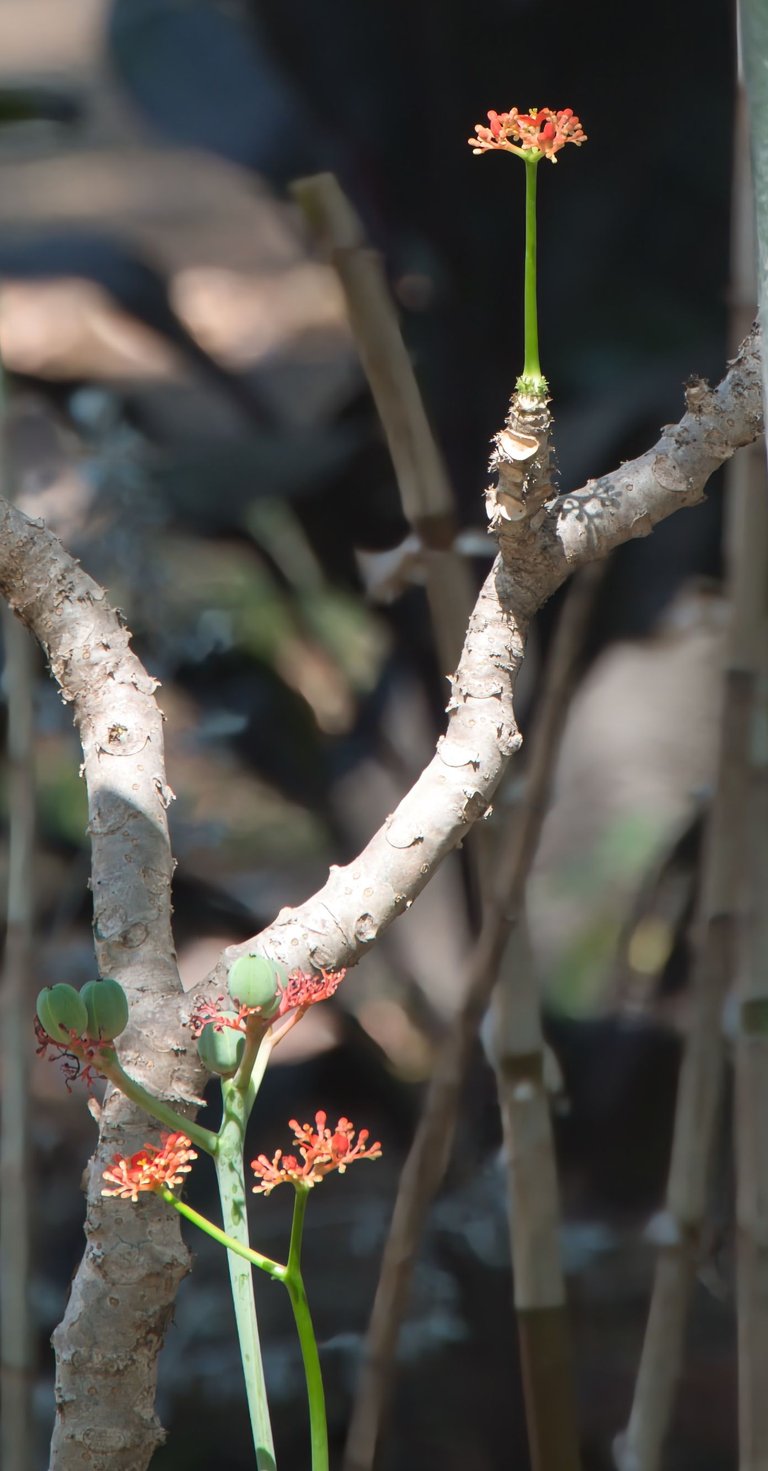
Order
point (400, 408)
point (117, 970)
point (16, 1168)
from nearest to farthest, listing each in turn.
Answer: point (117, 970) < point (400, 408) < point (16, 1168)

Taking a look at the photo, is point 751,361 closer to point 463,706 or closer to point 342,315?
point 463,706

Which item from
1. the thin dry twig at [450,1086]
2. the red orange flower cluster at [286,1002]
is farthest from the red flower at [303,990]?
the thin dry twig at [450,1086]

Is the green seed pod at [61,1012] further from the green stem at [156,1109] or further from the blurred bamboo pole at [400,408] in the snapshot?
the blurred bamboo pole at [400,408]

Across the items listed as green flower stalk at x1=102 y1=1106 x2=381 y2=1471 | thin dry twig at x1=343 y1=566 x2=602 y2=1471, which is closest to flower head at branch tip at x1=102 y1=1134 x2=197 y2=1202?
green flower stalk at x1=102 y1=1106 x2=381 y2=1471

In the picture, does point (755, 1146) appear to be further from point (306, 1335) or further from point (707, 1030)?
point (306, 1335)

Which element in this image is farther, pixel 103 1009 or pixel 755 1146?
pixel 755 1146

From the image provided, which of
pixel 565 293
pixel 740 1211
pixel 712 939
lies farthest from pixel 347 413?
pixel 740 1211

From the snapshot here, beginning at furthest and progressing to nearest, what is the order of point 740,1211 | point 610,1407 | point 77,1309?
point 610,1407 → point 740,1211 → point 77,1309

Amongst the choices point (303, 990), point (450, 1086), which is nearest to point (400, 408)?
point (450, 1086)
